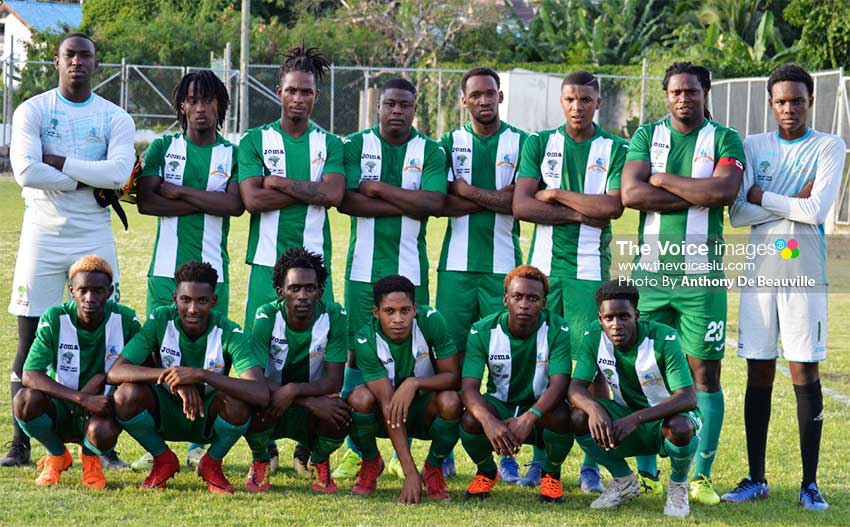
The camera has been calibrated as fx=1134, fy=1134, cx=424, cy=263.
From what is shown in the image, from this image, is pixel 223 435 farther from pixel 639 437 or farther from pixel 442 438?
pixel 639 437

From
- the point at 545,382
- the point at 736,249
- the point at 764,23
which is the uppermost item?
the point at 764,23

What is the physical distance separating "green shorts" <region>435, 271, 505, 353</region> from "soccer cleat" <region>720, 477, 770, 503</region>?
1.62 m

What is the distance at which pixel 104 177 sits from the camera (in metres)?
6.05

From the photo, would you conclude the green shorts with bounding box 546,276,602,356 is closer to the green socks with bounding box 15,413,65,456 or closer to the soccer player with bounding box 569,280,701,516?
the soccer player with bounding box 569,280,701,516

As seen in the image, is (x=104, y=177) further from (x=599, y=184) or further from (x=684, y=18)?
(x=684, y=18)

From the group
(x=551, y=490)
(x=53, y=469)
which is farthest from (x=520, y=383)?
(x=53, y=469)

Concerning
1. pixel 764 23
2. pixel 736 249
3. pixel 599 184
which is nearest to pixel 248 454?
pixel 599 184

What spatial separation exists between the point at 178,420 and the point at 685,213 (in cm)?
282

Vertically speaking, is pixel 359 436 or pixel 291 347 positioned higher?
pixel 291 347

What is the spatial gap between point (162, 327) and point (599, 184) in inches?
97.5

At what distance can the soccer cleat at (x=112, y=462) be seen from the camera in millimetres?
6062

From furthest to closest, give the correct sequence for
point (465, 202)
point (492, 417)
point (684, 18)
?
point (684, 18) → point (465, 202) → point (492, 417)

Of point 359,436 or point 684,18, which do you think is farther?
point 684,18

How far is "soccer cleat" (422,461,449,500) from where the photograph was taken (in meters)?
5.68
